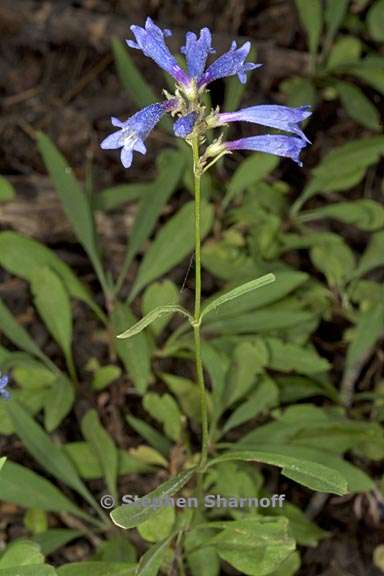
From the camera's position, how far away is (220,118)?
2.14m

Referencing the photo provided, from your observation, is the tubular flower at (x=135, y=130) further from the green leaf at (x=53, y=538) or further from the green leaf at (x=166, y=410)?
the green leaf at (x=53, y=538)

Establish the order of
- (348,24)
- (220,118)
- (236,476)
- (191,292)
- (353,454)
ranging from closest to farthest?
1. (220,118)
2. (236,476)
3. (353,454)
4. (191,292)
5. (348,24)

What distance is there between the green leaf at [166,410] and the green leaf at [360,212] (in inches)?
52.0

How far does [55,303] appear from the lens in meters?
3.57

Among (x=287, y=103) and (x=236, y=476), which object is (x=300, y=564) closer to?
(x=236, y=476)

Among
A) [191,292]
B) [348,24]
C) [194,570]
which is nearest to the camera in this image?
[194,570]

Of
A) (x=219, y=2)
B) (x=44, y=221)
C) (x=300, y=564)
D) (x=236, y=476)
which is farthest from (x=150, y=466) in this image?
(x=219, y=2)

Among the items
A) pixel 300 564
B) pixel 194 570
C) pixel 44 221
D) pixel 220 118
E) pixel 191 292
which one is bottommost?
pixel 300 564

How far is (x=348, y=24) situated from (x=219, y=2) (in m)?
0.73

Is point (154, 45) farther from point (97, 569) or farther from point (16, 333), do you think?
point (16, 333)

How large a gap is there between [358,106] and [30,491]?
2.54 meters

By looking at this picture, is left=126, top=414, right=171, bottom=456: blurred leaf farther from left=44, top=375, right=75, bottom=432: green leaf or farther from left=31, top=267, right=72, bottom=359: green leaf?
left=31, top=267, right=72, bottom=359: green leaf

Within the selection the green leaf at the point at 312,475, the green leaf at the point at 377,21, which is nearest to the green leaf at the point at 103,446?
the green leaf at the point at 312,475

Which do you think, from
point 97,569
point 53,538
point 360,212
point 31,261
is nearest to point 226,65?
point 97,569
